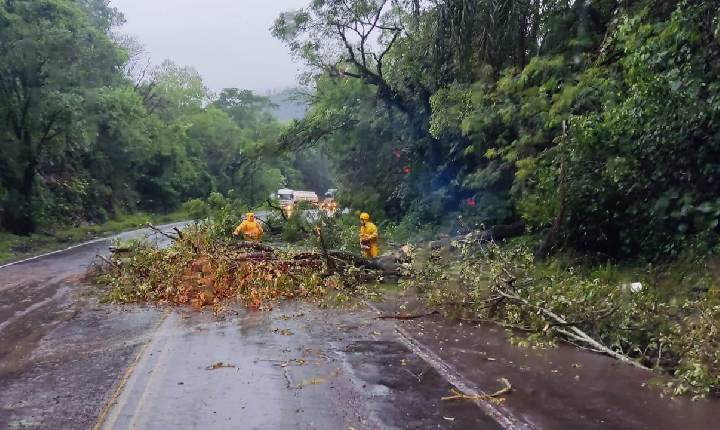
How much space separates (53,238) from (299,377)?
73.5 ft

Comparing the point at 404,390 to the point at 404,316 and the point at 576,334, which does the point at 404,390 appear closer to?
the point at 576,334

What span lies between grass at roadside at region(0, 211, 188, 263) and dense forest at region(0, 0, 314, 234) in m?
0.76

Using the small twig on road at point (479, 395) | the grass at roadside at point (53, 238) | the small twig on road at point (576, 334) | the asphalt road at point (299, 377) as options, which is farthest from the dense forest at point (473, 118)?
the small twig on road at point (479, 395)

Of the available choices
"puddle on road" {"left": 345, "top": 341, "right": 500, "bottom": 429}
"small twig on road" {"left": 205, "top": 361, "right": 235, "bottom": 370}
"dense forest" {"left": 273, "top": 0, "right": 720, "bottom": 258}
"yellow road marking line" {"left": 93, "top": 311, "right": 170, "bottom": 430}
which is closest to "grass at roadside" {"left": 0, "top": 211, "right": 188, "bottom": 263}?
"dense forest" {"left": 273, "top": 0, "right": 720, "bottom": 258}

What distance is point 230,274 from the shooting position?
1158 centimetres

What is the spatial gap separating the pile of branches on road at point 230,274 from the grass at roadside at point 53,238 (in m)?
6.78

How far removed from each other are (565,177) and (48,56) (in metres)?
20.9

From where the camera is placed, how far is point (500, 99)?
1362 cm

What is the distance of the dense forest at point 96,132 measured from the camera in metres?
24.0

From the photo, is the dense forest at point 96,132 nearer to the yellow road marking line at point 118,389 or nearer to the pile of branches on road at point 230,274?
the pile of branches on road at point 230,274

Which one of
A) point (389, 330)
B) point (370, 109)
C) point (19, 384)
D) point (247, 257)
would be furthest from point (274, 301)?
point (370, 109)

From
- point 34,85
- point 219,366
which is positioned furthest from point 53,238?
point 219,366

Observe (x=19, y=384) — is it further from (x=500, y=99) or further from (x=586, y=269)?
(x=500, y=99)

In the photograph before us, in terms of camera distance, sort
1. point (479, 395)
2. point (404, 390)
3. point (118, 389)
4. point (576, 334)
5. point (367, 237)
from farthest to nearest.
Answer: point (367, 237), point (576, 334), point (118, 389), point (404, 390), point (479, 395)
